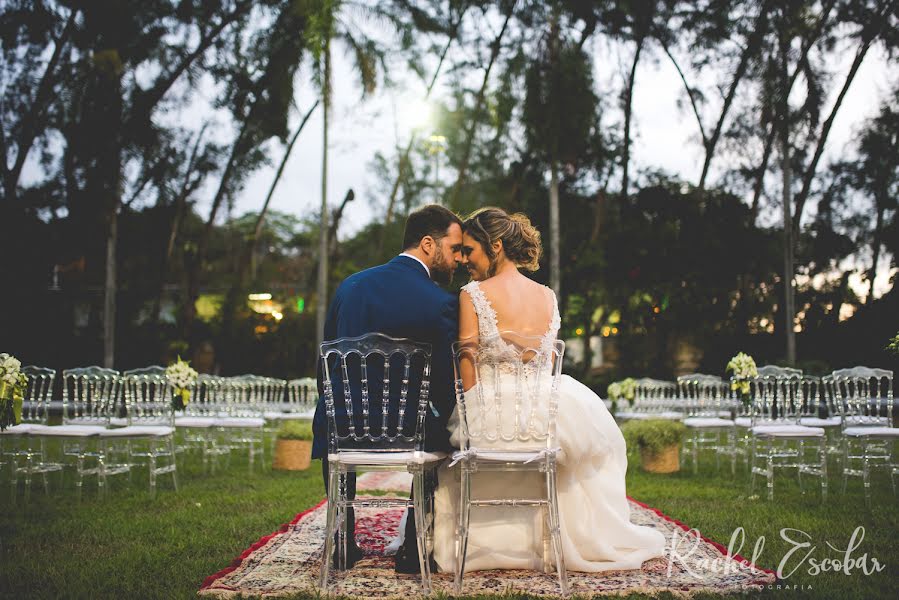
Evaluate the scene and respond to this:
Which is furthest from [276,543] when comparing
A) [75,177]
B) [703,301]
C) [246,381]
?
[75,177]

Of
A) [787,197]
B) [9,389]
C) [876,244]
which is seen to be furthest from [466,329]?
[876,244]

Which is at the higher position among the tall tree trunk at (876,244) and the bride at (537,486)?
the tall tree trunk at (876,244)

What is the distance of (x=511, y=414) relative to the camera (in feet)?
13.5

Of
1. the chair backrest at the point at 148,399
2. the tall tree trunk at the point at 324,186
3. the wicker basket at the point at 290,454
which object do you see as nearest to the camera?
the chair backrest at the point at 148,399

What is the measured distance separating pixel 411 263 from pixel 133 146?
17.4 m

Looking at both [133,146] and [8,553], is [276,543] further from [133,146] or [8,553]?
[133,146]

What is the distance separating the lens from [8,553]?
4.70 meters

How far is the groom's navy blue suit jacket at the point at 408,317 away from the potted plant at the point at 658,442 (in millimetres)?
5204

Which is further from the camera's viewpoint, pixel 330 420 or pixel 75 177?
pixel 75 177

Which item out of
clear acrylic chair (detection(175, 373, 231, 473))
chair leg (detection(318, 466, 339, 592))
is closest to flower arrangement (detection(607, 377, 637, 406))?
clear acrylic chair (detection(175, 373, 231, 473))

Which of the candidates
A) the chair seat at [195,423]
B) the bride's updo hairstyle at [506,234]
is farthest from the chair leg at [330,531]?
the chair seat at [195,423]

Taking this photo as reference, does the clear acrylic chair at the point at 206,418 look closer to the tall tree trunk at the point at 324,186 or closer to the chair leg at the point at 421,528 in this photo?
the tall tree trunk at the point at 324,186

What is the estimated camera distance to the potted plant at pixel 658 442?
8984 millimetres

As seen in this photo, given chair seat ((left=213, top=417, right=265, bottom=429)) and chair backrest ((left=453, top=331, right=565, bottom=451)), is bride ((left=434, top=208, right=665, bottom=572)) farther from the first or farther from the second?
chair seat ((left=213, top=417, right=265, bottom=429))
